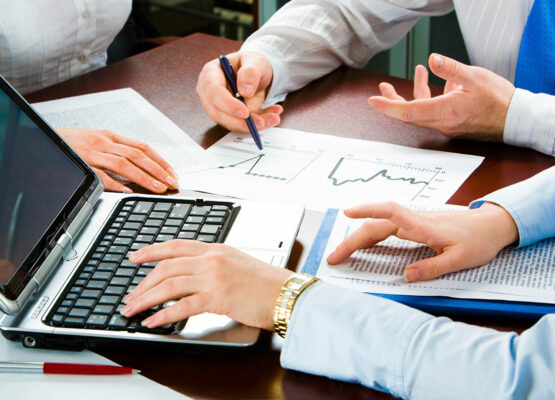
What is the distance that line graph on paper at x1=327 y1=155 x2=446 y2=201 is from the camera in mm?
995

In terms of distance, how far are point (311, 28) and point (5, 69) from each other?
2.18ft

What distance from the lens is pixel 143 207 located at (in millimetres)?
917

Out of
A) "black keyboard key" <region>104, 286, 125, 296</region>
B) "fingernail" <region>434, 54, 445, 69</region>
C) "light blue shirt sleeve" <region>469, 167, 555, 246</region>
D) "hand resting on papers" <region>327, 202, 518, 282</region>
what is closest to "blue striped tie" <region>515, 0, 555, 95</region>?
"fingernail" <region>434, 54, 445, 69</region>

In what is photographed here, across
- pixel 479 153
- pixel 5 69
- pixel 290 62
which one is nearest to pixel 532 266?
pixel 479 153

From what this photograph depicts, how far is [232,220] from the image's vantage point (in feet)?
2.90

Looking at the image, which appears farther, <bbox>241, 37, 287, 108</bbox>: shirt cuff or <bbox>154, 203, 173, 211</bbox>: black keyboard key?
<bbox>241, 37, 287, 108</bbox>: shirt cuff

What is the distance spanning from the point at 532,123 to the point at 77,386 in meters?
→ 0.79

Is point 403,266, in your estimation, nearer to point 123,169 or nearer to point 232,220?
point 232,220

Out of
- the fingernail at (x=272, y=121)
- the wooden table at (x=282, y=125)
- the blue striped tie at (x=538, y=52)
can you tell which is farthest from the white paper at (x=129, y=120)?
the blue striped tie at (x=538, y=52)

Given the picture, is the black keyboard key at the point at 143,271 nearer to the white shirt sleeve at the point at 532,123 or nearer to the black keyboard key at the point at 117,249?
the black keyboard key at the point at 117,249

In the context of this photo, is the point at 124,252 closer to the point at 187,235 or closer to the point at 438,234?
the point at 187,235

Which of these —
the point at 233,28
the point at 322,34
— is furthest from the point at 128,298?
the point at 233,28

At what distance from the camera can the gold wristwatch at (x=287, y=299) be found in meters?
0.70

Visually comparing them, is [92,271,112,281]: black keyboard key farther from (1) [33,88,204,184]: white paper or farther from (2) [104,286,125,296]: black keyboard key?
(1) [33,88,204,184]: white paper
